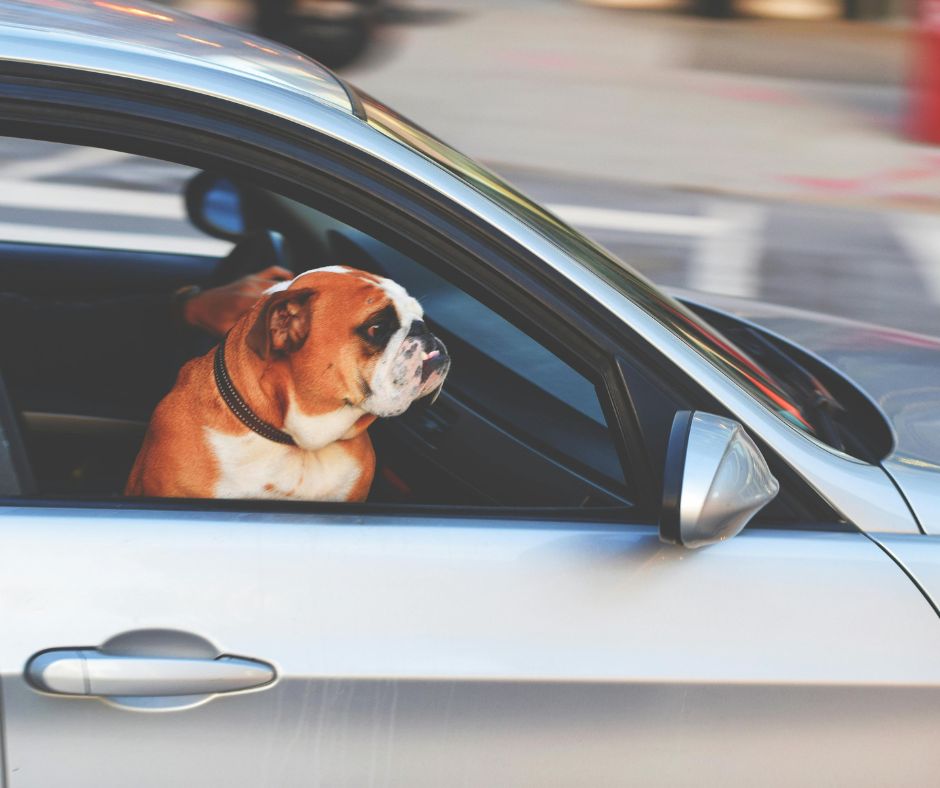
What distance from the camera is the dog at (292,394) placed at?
2061 mm

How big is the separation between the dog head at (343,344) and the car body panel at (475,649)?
13.1 inches

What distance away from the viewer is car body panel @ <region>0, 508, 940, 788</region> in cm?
166

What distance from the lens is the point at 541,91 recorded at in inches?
449

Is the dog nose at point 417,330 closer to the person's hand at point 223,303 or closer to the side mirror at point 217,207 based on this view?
the person's hand at point 223,303

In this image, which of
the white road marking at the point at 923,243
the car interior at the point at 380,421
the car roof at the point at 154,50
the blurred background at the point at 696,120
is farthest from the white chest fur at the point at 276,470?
the white road marking at the point at 923,243

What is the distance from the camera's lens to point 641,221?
8.09m

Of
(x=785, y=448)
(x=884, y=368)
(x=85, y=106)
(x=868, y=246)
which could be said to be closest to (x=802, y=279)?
(x=868, y=246)

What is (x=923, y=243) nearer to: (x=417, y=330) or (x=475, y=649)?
(x=417, y=330)

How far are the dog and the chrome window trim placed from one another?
324mm

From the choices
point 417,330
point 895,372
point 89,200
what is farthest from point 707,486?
point 89,200

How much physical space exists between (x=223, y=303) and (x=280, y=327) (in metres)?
0.85

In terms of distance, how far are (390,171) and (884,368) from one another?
133 cm

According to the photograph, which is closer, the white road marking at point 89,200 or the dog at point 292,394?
the dog at point 292,394

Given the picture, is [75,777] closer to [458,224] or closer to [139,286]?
[458,224]
